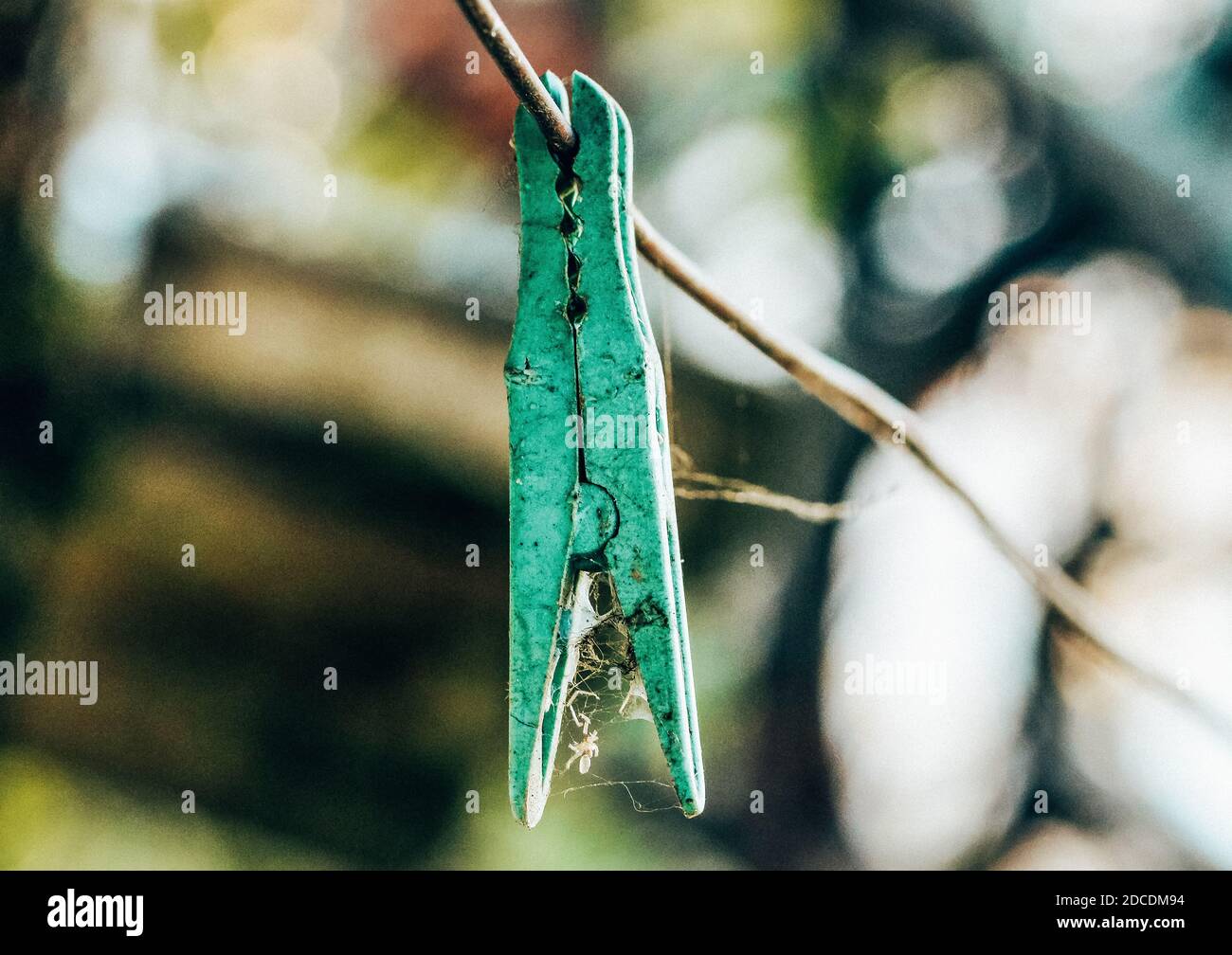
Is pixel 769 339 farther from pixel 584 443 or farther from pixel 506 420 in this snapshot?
pixel 506 420

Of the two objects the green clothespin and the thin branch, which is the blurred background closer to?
the thin branch

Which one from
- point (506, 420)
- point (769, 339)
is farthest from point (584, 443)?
point (506, 420)

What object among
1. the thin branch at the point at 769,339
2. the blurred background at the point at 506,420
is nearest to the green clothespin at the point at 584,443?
the thin branch at the point at 769,339

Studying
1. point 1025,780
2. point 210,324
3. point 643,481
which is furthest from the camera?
point 1025,780

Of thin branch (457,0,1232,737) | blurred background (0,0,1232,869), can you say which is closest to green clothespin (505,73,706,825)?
thin branch (457,0,1232,737)

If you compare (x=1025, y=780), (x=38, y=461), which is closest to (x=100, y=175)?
(x=38, y=461)
